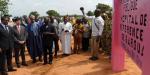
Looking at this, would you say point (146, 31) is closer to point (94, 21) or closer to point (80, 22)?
point (94, 21)

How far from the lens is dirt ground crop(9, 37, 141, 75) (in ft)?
34.9

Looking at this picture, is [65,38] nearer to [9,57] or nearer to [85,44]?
[85,44]

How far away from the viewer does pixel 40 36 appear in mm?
13250

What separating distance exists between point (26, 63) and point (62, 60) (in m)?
1.38

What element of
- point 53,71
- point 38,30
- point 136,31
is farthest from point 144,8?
point 38,30

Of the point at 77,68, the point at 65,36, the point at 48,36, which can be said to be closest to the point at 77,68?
the point at 77,68

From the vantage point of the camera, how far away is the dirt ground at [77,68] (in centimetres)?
1062

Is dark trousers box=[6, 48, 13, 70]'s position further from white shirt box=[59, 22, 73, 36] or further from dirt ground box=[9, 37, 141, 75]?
white shirt box=[59, 22, 73, 36]

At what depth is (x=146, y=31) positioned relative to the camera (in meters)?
4.63

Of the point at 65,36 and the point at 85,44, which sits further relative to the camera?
the point at 85,44

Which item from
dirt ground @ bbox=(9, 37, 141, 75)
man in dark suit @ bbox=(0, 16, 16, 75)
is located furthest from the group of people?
dirt ground @ bbox=(9, 37, 141, 75)

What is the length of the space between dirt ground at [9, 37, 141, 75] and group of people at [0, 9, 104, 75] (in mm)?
337

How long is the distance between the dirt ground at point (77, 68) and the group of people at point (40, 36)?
0.34 m

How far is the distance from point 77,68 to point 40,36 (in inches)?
95.7
